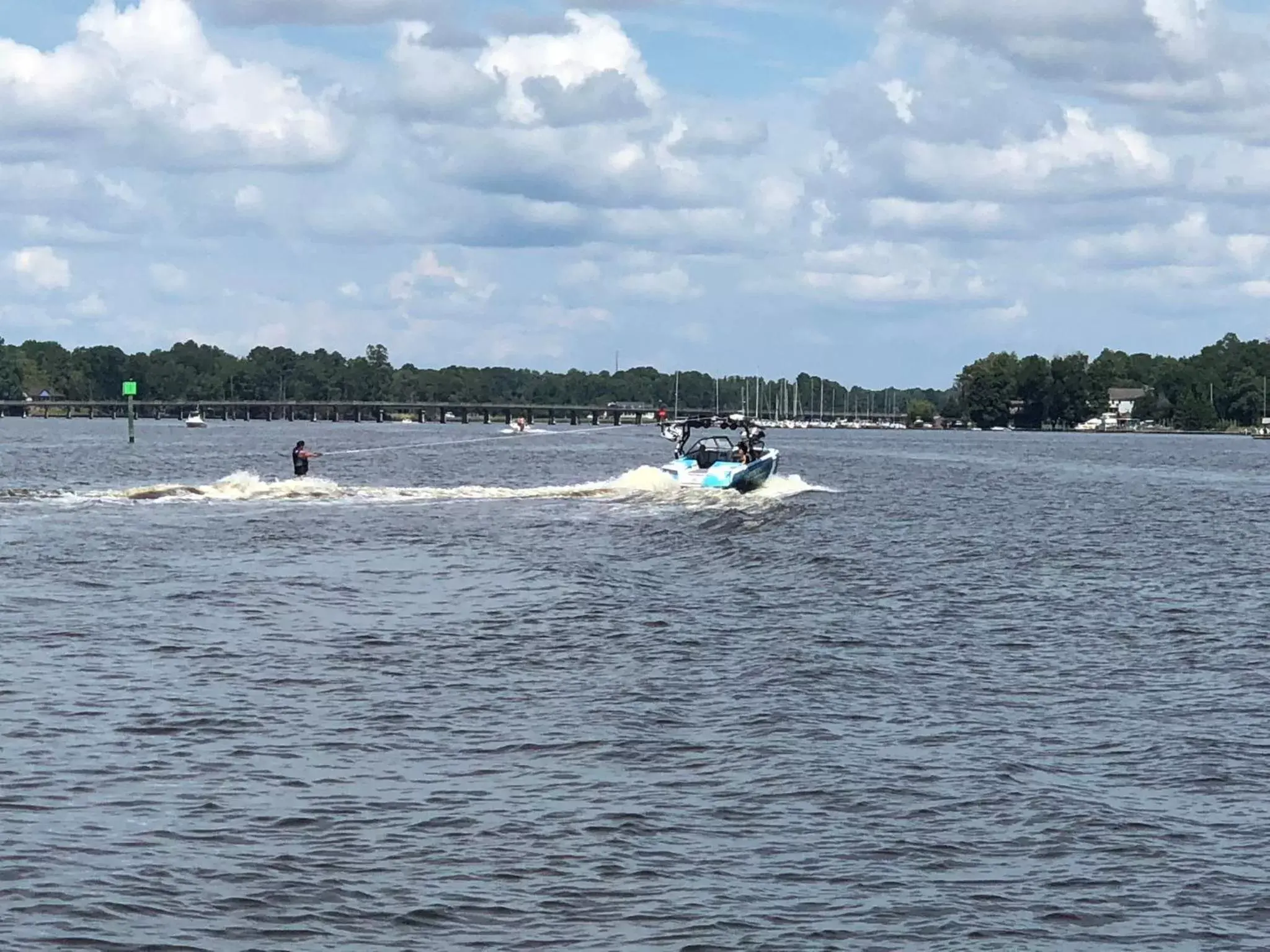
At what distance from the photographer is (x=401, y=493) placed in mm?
71688

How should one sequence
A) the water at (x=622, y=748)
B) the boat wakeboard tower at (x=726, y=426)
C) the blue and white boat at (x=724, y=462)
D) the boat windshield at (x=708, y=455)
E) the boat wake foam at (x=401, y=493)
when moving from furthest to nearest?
the boat wakeboard tower at (x=726, y=426), the boat windshield at (x=708, y=455), the blue and white boat at (x=724, y=462), the boat wake foam at (x=401, y=493), the water at (x=622, y=748)

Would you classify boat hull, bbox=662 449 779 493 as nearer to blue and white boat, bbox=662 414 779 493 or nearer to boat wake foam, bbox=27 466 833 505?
blue and white boat, bbox=662 414 779 493

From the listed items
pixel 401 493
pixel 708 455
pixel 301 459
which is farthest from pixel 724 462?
pixel 301 459

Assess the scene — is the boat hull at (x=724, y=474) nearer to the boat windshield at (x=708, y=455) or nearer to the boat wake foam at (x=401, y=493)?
the boat windshield at (x=708, y=455)

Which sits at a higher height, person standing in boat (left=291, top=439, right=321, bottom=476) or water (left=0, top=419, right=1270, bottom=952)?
person standing in boat (left=291, top=439, right=321, bottom=476)

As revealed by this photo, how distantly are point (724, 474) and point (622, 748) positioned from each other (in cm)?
5004

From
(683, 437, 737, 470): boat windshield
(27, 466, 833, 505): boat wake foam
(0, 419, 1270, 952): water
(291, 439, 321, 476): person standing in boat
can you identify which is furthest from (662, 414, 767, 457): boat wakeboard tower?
(0, 419, 1270, 952): water

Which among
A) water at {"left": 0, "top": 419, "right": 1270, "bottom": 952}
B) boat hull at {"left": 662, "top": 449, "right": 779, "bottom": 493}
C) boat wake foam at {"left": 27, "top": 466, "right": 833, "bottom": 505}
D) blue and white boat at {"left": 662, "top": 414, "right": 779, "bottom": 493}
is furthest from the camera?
blue and white boat at {"left": 662, "top": 414, "right": 779, "bottom": 493}

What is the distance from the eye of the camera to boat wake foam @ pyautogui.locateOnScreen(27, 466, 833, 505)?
66875 mm

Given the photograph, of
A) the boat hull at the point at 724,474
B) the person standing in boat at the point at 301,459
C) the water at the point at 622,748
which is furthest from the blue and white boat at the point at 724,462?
the water at the point at 622,748

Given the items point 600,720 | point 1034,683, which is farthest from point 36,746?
point 1034,683

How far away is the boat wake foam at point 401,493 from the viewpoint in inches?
2633

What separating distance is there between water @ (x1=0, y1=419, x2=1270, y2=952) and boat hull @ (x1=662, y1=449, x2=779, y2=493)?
A: 21.4 meters

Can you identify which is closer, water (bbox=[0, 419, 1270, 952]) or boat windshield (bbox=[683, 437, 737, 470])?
water (bbox=[0, 419, 1270, 952])
